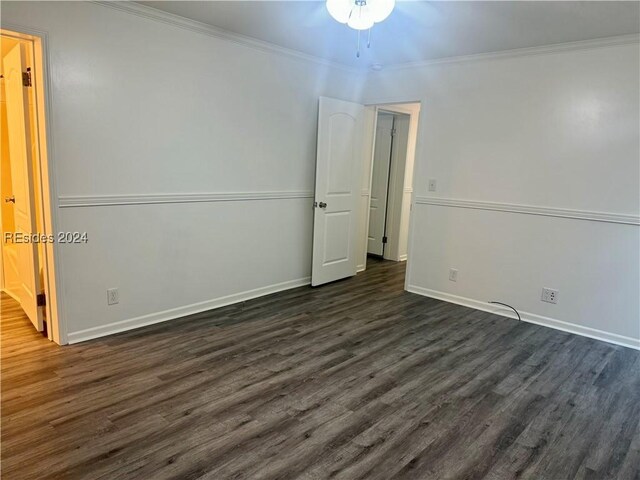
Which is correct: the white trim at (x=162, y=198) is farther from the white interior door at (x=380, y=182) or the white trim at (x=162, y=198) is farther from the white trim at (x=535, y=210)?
the white interior door at (x=380, y=182)

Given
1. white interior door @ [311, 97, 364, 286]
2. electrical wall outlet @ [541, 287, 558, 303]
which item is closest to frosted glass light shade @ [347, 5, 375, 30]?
white interior door @ [311, 97, 364, 286]

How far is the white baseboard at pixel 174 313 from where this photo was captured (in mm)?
3097

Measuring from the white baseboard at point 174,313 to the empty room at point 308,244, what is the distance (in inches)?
0.7

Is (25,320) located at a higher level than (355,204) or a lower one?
lower

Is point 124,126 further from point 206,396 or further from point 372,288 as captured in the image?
point 372,288

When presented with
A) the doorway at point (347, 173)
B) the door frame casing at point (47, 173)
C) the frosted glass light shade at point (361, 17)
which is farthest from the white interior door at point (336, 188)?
the door frame casing at point (47, 173)

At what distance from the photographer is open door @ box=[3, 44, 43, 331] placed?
2848 mm

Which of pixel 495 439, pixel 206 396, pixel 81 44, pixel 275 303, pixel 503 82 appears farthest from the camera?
pixel 275 303

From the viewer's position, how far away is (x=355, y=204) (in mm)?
4961

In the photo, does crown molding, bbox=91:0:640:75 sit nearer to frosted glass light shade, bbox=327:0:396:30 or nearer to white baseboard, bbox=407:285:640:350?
frosted glass light shade, bbox=327:0:396:30

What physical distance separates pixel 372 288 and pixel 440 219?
106cm

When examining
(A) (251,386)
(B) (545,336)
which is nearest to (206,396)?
(A) (251,386)

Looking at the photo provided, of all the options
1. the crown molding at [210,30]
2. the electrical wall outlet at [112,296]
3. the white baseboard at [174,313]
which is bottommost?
the white baseboard at [174,313]

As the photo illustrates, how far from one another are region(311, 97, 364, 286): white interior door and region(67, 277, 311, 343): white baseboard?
15.6 inches
